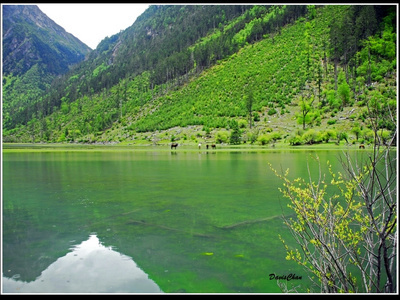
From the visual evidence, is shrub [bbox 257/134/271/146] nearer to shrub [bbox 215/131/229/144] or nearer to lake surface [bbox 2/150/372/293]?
shrub [bbox 215/131/229/144]

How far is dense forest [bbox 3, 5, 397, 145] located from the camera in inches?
2509

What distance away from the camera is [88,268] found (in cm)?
625

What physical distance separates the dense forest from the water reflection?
101 ft

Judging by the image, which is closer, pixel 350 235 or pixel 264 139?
pixel 350 235

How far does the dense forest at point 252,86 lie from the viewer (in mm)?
63719

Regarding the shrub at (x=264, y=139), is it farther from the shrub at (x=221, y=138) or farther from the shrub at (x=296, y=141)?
the shrub at (x=221, y=138)

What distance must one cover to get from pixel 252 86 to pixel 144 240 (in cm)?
8447

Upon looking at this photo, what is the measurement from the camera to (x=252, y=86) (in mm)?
88688

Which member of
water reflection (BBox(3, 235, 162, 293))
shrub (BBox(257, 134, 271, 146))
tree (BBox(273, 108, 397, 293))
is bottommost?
water reflection (BBox(3, 235, 162, 293))

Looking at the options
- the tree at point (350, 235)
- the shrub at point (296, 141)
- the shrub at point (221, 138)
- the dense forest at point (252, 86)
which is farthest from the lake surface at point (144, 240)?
the shrub at point (221, 138)

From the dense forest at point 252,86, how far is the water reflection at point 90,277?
101 ft

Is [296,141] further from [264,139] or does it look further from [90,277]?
[90,277]
